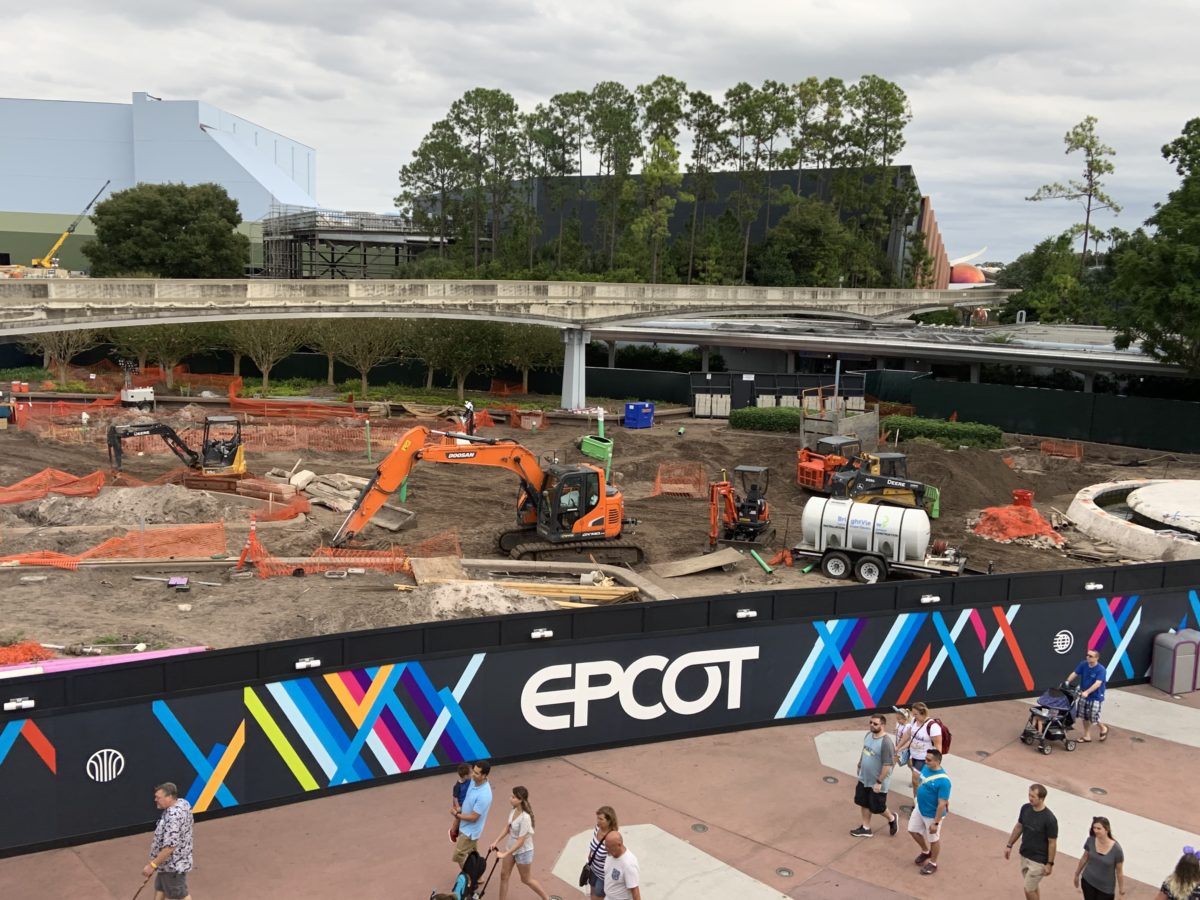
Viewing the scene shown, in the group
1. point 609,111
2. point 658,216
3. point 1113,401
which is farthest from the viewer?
point 609,111

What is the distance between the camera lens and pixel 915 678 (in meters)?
16.1

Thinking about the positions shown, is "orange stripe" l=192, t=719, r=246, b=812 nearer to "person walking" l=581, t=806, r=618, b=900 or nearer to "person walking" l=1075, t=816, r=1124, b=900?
"person walking" l=581, t=806, r=618, b=900

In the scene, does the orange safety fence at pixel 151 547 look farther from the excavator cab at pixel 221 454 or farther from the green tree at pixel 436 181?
the green tree at pixel 436 181

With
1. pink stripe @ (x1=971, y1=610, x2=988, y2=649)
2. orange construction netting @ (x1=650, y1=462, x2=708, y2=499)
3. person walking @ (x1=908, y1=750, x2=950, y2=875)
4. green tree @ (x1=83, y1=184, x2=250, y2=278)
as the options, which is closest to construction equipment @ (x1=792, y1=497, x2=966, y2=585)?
pink stripe @ (x1=971, y1=610, x2=988, y2=649)

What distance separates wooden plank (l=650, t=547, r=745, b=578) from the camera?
25.0m

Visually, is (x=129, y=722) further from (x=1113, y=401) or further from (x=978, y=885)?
(x=1113, y=401)

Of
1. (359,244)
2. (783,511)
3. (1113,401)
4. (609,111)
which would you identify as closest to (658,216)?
(609,111)

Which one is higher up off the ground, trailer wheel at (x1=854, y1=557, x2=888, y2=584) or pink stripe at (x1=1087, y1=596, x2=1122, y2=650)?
pink stripe at (x1=1087, y1=596, x2=1122, y2=650)

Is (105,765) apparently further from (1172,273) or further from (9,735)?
(1172,273)

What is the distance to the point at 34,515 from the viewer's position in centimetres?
2627

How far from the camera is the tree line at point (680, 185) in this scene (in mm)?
81562

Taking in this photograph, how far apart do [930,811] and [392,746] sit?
660 cm

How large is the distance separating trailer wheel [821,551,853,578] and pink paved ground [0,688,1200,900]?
31.4 feet

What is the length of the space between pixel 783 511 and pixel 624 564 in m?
8.92
